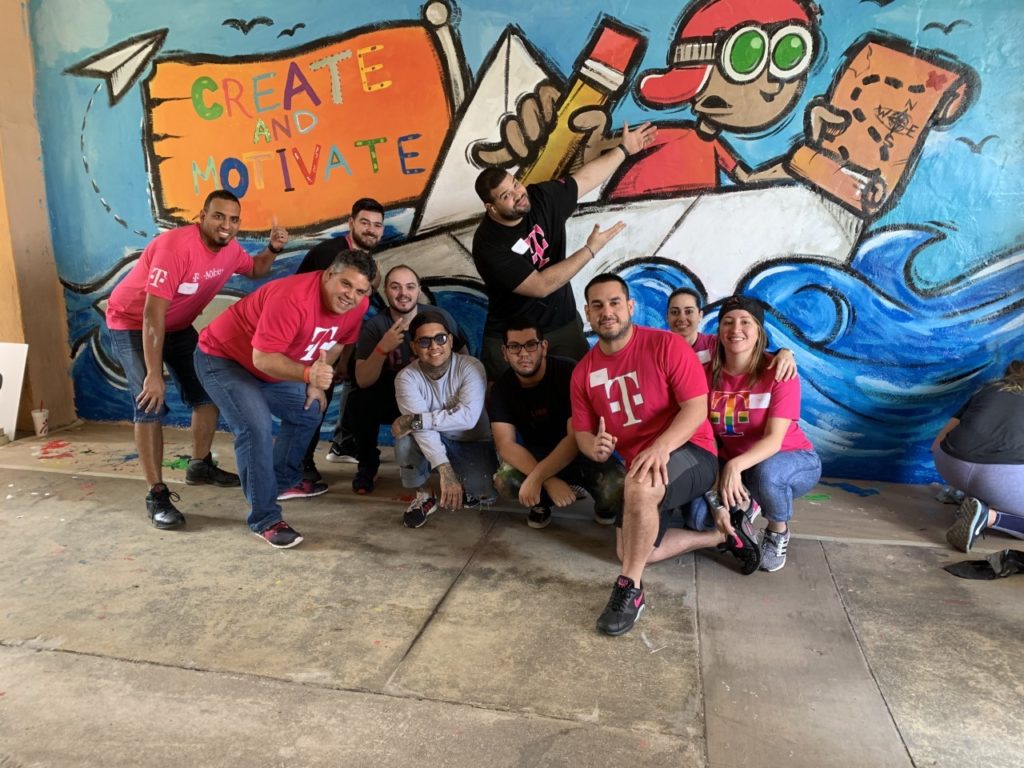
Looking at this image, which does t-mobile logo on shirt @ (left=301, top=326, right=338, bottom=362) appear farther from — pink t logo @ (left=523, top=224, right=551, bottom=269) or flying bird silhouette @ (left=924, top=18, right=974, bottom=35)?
flying bird silhouette @ (left=924, top=18, right=974, bottom=35)

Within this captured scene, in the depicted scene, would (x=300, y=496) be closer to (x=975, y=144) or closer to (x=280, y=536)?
(x=280, y=536)

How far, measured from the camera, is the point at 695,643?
8.91 ft

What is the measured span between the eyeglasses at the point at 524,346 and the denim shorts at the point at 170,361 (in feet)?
6.46

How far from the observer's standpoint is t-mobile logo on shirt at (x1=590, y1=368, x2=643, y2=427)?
3.13 m

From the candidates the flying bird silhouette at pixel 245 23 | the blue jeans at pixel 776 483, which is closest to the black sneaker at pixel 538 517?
the blue jeans at pixel 776 483

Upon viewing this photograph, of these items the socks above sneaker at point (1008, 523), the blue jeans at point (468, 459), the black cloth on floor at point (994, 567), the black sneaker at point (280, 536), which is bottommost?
the black sneaker at point (280, 536)

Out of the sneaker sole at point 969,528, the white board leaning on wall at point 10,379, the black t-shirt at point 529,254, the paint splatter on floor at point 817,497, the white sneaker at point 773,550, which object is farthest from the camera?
the white board leaning on wall at point 10,379

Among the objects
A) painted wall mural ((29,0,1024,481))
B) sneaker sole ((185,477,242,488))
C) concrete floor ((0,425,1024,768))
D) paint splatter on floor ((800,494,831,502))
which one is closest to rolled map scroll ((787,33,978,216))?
painted wall mural ((29,0,1024,481))

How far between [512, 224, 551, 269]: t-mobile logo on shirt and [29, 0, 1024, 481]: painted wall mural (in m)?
0.59

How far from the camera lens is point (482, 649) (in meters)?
2.68

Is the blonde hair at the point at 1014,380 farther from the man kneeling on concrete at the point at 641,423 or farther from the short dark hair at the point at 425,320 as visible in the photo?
the short dark hair at the point at 425,320

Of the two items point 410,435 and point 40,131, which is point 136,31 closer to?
point 40,131

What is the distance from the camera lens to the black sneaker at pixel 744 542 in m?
3.20

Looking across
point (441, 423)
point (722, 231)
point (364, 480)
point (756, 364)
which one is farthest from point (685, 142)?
point (364, 480)
